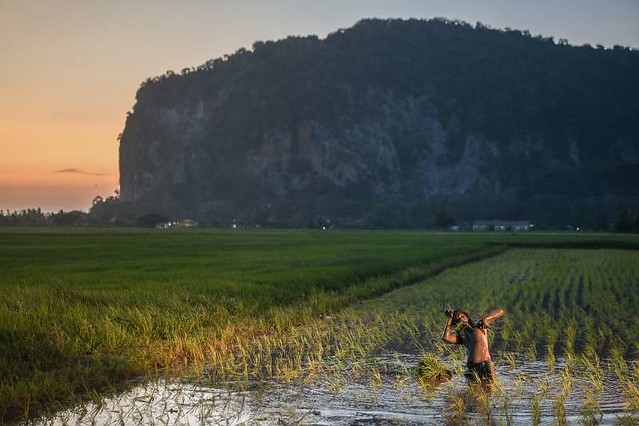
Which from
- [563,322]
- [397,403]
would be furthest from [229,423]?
[563,322]

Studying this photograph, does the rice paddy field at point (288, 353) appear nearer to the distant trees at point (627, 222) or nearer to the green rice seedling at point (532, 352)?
the green rice seedling at point (532, 352)

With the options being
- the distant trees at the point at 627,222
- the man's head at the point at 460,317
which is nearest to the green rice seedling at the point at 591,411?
the man's head at the point at 460,317

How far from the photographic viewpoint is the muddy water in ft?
29.9

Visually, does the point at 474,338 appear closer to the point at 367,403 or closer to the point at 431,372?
the point at 431,372

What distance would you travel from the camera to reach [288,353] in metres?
13.5

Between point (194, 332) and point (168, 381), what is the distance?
3220mm

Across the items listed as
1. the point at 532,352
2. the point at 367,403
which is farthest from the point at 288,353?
the point at 532,352

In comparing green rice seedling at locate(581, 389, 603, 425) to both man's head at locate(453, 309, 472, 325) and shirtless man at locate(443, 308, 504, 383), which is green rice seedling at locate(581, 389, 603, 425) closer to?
shirtless man at locate(443, 308, 504, 383)

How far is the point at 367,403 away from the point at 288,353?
3.71 meters

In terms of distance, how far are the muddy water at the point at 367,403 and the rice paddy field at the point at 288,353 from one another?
27 mm

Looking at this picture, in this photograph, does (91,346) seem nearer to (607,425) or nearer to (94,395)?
(94,395)

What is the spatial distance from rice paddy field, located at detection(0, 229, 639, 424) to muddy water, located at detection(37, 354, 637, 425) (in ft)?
0.09

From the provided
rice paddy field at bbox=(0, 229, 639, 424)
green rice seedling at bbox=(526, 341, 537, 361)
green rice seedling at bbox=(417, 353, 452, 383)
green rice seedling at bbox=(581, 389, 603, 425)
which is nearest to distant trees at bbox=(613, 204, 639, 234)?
rice paddy field at bbox=(0, 229, 639, 424)

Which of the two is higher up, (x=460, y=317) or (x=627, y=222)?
(x=460, y=317)
